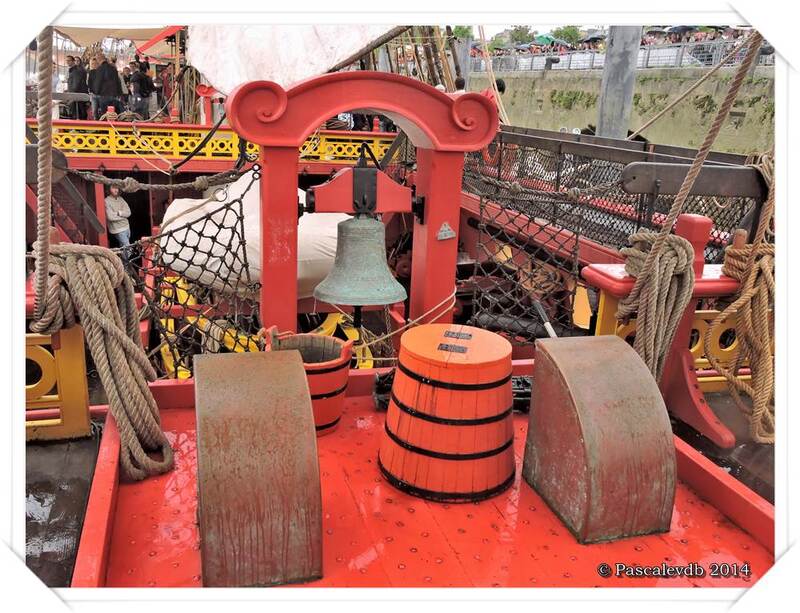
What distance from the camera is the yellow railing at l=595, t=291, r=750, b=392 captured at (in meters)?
4.10

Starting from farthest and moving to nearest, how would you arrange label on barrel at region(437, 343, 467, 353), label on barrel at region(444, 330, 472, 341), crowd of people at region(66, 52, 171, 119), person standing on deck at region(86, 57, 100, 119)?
crowd of people at region(66, 52, 171, 119) → person standing on deck at region(86, 57, 100, 119) → label on barrel at region(444, 330, 472, 341) → label on barrel at region(437, 343, 467, 353)

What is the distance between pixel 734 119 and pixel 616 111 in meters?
10.1

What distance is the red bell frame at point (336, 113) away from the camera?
11.7 ft

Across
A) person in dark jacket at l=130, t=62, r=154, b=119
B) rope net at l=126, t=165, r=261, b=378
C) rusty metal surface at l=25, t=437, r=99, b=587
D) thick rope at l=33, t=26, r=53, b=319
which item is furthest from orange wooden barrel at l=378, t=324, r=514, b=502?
person in dark jacket at l=130, t=62, r=154, b=119

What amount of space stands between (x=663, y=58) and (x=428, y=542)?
28.4 meters

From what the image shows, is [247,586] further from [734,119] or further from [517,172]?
[734,119]

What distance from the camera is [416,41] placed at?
602 inches

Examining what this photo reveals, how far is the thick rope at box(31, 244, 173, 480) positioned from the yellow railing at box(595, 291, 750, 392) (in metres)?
2.70

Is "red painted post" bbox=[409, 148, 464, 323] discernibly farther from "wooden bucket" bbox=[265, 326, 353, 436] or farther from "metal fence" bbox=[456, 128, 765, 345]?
"metal fence" bbox=[456, 128, 765, 345]

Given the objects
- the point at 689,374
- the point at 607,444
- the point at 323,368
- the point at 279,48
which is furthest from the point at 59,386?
the point at 279,48

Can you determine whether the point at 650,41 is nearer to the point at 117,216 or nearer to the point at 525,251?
the point at 117,216

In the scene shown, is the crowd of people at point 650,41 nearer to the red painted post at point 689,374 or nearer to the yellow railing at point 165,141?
the yellow railing at point 165,141

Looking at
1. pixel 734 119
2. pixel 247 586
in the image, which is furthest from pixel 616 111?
pixel 247 586

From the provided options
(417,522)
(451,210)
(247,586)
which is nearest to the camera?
(247,586)
